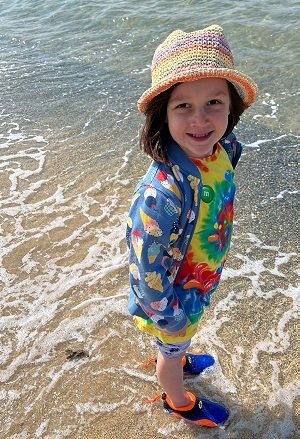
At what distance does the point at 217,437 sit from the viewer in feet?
8.85

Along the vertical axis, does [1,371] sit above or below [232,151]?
below

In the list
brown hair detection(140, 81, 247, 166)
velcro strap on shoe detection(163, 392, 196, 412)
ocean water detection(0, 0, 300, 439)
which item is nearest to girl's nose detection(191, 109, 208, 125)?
brown hair detection(140, 81, 247, 166)

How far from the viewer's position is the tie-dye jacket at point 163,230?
1.86 meters

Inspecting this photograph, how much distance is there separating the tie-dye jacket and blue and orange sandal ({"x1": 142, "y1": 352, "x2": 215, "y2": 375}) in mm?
1035

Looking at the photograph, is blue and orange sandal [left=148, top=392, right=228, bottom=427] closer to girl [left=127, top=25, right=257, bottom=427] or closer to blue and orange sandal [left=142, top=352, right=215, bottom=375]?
blue and orange sandal [left=142, top=352, right=215, bottom=375]

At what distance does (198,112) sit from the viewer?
1.89 meters

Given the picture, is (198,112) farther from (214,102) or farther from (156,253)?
(156,253)

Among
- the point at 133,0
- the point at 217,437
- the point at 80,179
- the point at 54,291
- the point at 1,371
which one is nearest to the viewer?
the point at 217,437

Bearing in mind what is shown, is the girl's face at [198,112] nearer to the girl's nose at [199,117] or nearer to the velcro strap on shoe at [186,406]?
the girl's nose at [199,117]

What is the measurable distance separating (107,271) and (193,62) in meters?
2.51

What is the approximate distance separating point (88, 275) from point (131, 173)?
69.9 inches

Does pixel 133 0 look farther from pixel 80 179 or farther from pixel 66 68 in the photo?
pixel 80 179

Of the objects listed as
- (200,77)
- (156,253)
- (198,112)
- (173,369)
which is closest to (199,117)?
(198,112)

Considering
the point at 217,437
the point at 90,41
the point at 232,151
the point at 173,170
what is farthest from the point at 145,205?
the point at 90,41
